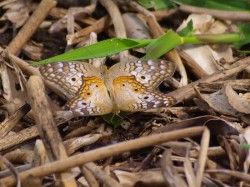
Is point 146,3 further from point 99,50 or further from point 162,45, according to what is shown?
point 99,50

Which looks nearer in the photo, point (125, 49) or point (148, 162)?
point (148, 162)

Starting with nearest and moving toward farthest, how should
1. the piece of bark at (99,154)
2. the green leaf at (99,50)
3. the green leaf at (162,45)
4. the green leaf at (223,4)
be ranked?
the piece of bark at (99,154)
the green leaf at (99,50)
the green leaf at (162,45)
the green leaf at (223,4)

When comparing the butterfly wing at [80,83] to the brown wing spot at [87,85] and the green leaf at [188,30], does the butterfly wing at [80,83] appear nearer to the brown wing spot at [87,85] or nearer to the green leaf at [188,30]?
the brown wing spot at [87,85]

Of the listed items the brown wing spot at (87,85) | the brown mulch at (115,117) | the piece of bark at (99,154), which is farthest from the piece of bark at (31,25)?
the piece of bark at (99,154)

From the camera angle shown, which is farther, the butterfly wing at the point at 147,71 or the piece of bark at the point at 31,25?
the piece of bark at the point at 31,25

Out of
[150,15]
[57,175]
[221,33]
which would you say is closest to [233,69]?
[221,33]

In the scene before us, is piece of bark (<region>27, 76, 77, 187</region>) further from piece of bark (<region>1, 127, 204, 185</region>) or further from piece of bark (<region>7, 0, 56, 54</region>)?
piece of bark (<region>7, 0, 56, 54</region>)

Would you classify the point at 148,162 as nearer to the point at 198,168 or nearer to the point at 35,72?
the point at 198,168
